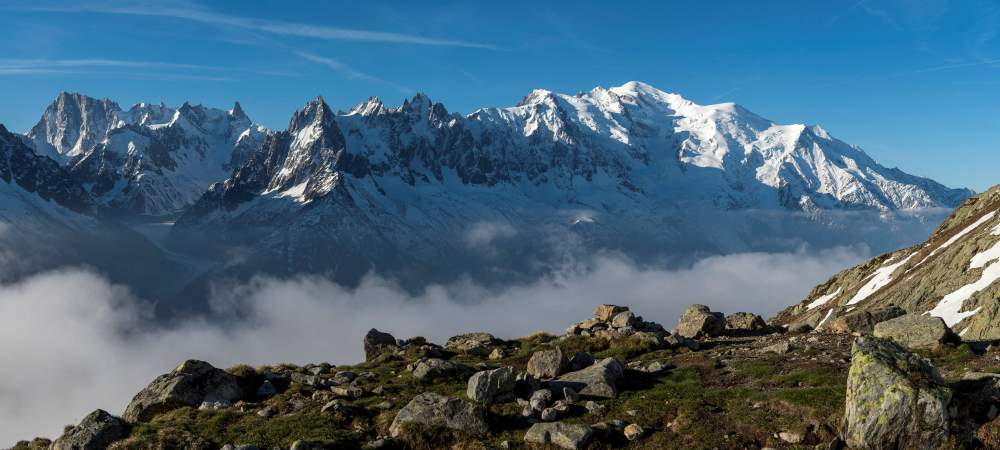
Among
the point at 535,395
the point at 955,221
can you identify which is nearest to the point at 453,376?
the point at 535,395

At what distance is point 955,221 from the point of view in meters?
93.9

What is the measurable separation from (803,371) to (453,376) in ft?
62.6

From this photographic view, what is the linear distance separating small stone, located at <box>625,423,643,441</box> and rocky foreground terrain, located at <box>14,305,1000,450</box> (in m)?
0.04

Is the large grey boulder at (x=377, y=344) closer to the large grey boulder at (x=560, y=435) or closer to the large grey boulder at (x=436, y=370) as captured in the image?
the large grey boulder at (x=436, y=370)

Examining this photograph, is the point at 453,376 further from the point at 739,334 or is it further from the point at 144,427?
the point at 739,334

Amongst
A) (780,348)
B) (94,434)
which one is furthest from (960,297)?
(94,434)

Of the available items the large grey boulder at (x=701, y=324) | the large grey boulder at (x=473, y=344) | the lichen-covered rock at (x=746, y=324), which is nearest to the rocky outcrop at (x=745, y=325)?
the lichen-covered rock at (x=746, y=324)

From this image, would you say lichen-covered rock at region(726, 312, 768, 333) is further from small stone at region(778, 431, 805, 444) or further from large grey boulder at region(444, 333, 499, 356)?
small stone at region(778, 431, 805, 444)

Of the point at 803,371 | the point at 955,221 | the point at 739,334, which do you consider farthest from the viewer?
the point at 955,221

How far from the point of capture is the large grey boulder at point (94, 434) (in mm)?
28875

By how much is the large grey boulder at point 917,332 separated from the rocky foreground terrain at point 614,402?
89 mm

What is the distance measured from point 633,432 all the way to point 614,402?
159 inches

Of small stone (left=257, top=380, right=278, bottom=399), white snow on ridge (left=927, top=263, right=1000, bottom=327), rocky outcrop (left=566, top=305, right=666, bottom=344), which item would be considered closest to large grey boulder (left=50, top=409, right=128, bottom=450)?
small stone (left=257, top=380, right=278, bottom=399)

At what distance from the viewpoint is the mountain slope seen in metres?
54.5
